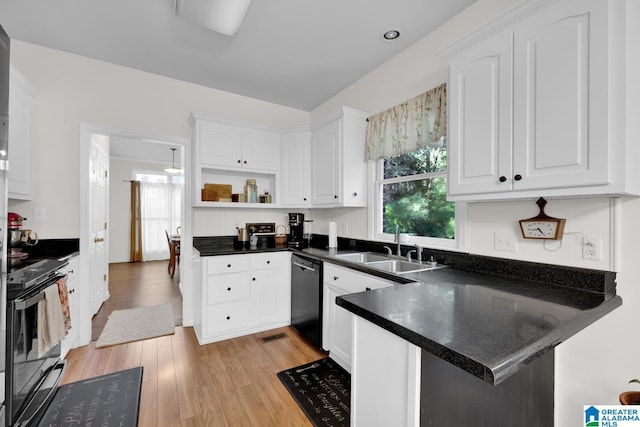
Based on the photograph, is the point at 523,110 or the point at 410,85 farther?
the point at 410,85

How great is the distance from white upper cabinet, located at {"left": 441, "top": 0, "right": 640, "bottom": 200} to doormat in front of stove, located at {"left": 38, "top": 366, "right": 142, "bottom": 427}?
8.27 ft

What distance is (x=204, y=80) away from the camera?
10.3 feet

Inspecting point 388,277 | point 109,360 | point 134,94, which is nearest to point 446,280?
point 388,277

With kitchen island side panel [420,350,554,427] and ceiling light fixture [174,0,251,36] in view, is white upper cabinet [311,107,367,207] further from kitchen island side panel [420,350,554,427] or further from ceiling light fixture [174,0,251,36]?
kitchen island side panel [420,350,554,427]

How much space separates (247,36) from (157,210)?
6.23 metres

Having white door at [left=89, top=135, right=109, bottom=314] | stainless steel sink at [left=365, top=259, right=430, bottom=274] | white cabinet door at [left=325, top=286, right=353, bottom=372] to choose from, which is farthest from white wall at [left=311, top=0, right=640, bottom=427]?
white door at [left=89, top=135, right=109, bottom=314]

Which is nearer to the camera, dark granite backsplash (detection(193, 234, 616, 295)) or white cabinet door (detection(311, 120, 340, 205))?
dark granite backsplash (detection(193, 234, 616, 295))

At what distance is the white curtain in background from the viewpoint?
7.03 m

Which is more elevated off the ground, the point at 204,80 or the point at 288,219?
the point at 204,80

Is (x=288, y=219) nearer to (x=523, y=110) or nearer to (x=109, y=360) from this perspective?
(x=109, y=360)

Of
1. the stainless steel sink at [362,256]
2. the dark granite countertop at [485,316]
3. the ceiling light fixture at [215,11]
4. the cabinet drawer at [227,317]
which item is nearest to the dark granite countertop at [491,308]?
the dark granite countertop at [485,316]

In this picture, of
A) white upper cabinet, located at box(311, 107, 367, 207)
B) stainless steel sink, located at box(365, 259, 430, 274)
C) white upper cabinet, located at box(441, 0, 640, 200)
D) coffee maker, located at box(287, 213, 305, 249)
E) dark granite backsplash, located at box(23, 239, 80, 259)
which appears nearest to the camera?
white upper cabinet, located at box(441, 0, 640, 200)

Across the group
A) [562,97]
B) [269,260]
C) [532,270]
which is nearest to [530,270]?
[532,270]

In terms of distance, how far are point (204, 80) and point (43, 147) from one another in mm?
1647
